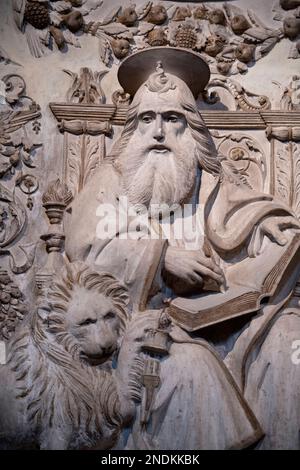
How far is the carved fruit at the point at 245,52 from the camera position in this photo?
14.4 feet

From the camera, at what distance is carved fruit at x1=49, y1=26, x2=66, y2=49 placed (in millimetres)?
4363

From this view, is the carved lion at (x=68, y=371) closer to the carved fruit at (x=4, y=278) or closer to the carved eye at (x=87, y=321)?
the carved eye at (x=87, y=321)

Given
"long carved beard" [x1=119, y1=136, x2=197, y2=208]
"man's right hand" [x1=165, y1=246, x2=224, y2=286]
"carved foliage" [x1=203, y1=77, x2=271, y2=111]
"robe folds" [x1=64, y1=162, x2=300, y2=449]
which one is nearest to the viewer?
"robe folds" [x1=64, y1=162, x2=300, y2=449]

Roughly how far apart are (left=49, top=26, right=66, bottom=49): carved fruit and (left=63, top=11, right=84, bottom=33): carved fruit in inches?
2.1

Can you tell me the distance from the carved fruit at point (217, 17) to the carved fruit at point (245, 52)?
154mm

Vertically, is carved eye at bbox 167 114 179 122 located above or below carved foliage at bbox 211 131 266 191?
above

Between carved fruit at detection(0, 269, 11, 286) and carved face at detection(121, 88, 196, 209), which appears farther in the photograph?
carved fruit at detection(0, 269, 11, 286)

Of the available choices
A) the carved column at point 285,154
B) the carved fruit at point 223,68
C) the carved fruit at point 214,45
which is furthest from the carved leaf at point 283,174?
the carved fruit at point 214,45

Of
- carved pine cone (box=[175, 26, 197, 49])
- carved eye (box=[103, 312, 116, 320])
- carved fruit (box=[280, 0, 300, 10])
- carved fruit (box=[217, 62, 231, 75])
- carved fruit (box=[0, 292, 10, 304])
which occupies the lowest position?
carved eye (box=[103, 312, 116, 320])

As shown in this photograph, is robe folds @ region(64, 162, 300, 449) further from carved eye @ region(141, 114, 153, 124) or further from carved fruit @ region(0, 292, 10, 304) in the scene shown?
carved fruit @ region(0, 292, 10, 304)

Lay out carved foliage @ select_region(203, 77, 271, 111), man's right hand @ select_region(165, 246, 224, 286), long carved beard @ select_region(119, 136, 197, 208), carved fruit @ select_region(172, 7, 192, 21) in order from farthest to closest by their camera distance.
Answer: carved fruit @ select_region(172, 7, 192, 21), carved foliage @ select_region(203, 77, 271, 111), long carved beard @ select_region(119, 136, 197, 208), man's right hand @ select_region(165, 246, 224, 286)

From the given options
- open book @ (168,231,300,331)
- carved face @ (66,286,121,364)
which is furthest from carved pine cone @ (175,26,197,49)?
carved face @ (66,286,121,364)

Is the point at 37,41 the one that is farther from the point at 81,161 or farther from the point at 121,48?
the point at 81,161

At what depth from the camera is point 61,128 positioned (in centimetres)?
422
